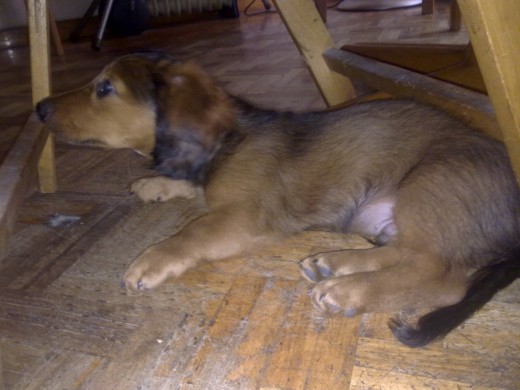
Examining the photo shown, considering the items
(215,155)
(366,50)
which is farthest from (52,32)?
(215,155)

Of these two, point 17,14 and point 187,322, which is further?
point 17,14

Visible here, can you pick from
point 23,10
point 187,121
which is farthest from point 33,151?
point 23,10

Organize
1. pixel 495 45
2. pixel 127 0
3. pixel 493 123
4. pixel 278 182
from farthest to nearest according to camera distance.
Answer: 1. pixel 127 0
2. pixel 278 182
3. pixel 493 123
4. pixel 495 45

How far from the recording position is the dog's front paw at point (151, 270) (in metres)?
1.16

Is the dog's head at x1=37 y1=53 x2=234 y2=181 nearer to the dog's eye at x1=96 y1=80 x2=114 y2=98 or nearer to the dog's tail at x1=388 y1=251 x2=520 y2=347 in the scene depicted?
the dog's eye at x1=96 y1=80 x2=114 y2=98

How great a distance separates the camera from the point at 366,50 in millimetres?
2355

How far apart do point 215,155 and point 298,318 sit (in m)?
0.50

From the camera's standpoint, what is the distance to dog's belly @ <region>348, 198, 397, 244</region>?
122 cm

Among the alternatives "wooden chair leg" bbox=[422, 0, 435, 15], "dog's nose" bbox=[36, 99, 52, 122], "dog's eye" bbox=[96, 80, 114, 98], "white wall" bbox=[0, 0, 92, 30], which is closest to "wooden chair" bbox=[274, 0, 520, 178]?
"dog's eye" bbox=[96, 80, 114, 98]

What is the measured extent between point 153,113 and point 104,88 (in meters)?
0.19

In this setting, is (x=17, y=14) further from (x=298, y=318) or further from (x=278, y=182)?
(x=298, y=318)

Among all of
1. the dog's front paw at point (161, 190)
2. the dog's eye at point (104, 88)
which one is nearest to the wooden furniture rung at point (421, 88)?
the dog's front paw at point (161, 190)

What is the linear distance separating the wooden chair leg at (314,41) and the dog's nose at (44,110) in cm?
81

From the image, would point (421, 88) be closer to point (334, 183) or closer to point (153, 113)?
point (334, 183)
